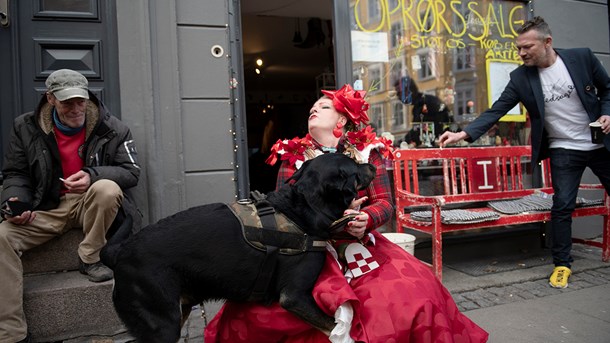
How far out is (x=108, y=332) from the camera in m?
2.88

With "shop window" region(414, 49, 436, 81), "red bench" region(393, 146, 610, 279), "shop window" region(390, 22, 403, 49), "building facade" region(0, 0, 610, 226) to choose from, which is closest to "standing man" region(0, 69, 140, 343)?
"building facade" region(0, 0, 610, 226)

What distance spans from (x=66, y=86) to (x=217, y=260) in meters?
1.95

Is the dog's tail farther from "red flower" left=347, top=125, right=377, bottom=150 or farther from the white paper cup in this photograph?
the white paper cup

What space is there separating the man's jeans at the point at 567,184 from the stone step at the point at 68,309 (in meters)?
3.58

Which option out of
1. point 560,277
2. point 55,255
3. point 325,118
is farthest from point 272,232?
point 560,277

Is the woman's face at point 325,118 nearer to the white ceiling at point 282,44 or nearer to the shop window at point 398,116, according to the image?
the shop window at point 398,116

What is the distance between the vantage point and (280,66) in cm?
1023

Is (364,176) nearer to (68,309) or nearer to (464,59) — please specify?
(68,309)

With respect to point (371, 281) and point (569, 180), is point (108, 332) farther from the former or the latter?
point (569, 180)

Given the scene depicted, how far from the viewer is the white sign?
4.46 metres

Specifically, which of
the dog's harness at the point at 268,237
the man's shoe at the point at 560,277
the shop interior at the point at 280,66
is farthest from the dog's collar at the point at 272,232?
the shop interior at the point at 280,66

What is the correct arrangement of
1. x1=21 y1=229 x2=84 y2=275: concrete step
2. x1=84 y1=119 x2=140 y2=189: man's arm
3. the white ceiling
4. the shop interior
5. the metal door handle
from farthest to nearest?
1. the shop interior
2. the white ceiling
3. the metal door handle
4. x1=21 y1=229 x2=84 y2=275: concrete step
5. x1=84 y1=119 x2=140 y2=189: man's arm

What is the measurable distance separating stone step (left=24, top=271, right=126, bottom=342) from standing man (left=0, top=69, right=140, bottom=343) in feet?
0.37

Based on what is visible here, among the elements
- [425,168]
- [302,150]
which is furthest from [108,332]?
[425,168]
